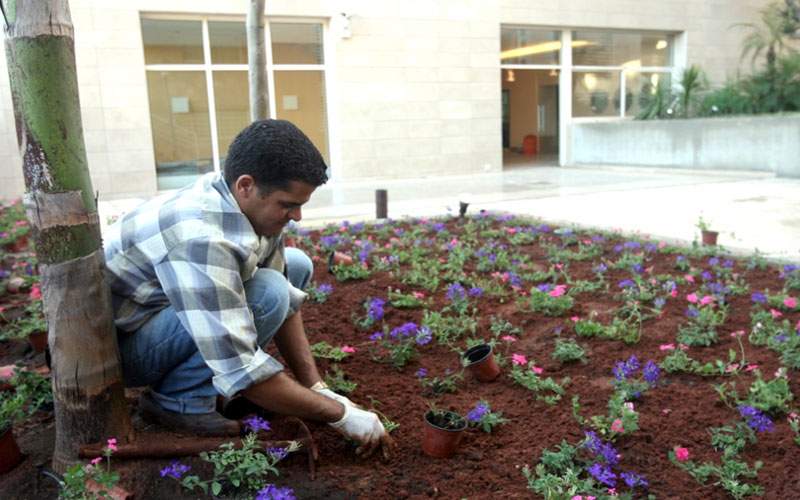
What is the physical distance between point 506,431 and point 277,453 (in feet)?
2.66

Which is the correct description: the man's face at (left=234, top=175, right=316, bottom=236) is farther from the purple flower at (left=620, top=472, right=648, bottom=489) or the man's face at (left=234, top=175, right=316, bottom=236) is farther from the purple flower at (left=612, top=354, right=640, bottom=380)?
the purple flower at (left=612, top=354, right=640, bottom=380)

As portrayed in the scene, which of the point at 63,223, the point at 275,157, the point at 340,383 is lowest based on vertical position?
the point at 340,383

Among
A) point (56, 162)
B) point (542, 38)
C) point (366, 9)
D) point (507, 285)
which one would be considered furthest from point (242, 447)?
point (542, 38)

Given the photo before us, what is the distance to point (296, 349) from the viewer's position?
2.35 m

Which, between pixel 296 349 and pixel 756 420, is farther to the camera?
pixel 296 349

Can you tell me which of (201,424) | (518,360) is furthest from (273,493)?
(518,360)

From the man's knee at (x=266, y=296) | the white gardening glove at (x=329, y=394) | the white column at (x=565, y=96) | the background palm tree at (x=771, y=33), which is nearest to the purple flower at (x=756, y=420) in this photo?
the white gardening glove at (x=329, y=394)

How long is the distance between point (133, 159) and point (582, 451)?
34.4ft

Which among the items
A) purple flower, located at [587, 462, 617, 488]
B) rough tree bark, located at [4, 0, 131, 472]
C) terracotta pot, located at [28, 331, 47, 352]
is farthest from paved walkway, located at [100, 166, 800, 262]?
rough tree bark, located at [4, 0, 131, 472]

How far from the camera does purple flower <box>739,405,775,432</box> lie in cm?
212

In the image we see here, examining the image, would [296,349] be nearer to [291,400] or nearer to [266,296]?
[266,296]

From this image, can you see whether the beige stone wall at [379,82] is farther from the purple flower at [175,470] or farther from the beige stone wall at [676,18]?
the purple flower at [175,470]

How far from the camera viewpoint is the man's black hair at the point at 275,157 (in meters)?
1.74

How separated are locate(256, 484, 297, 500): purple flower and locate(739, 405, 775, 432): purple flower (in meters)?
1.49
